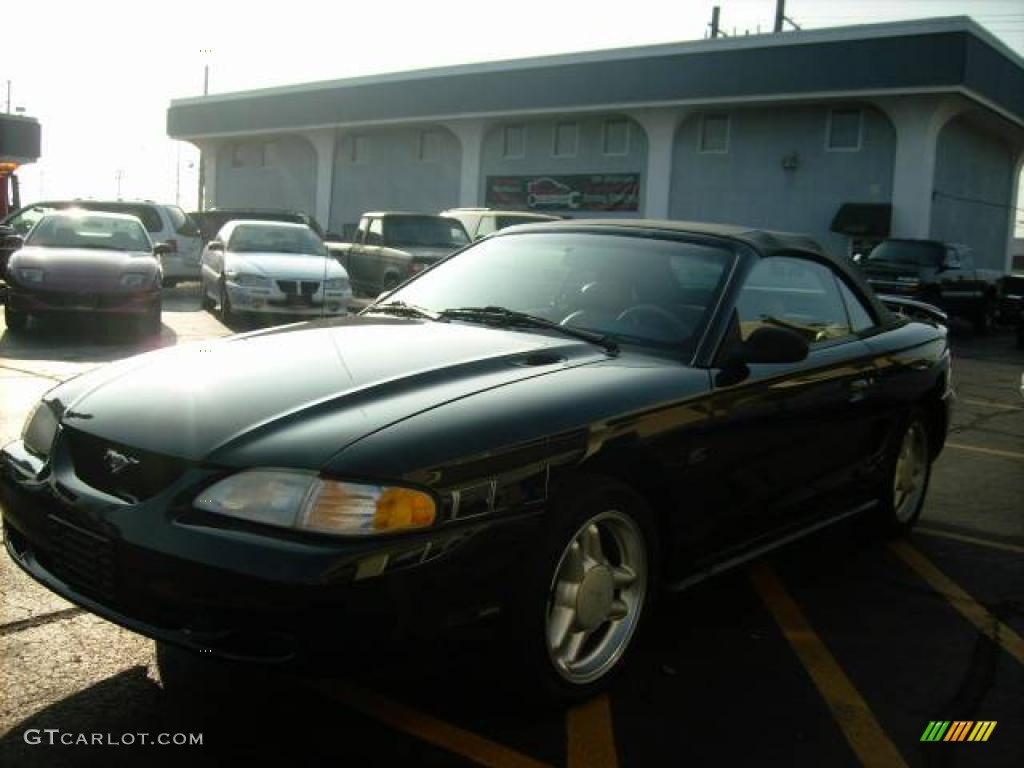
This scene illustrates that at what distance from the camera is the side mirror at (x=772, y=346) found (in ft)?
12.0

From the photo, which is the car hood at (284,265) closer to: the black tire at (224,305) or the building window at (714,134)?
the black tire at (224,305)

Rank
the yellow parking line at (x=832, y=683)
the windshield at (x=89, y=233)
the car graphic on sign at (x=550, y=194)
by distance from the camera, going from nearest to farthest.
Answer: the yellow parking line at (x=832, y=683) → the windshield at (x=89, y=233) → the car graphic on sign at (x=550, y=194)

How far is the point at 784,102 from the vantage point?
25078mm

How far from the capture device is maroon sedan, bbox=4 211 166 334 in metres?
11.1

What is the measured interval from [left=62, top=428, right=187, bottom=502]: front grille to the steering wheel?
1810 millimetres

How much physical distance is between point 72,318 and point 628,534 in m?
9.58

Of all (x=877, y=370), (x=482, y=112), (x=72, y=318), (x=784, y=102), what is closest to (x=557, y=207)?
(x=482, y=112)

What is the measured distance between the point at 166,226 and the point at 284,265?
21.4ft

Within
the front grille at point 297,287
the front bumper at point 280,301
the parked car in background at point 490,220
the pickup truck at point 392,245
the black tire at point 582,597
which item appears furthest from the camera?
the parked car in background at point 490,220

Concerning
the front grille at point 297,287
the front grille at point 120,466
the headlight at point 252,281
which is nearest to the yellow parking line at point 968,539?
the front grille at point 120,466

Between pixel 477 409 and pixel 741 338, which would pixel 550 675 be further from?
pixel 741 338

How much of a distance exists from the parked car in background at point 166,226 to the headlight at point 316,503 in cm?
1601

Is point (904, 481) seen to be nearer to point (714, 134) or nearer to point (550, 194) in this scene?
point (714, 134)

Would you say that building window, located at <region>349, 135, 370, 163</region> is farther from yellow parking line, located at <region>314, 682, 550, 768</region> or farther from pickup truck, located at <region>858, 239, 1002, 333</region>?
yellow parking line, located at <region>314, 682, 550, 768</region>
